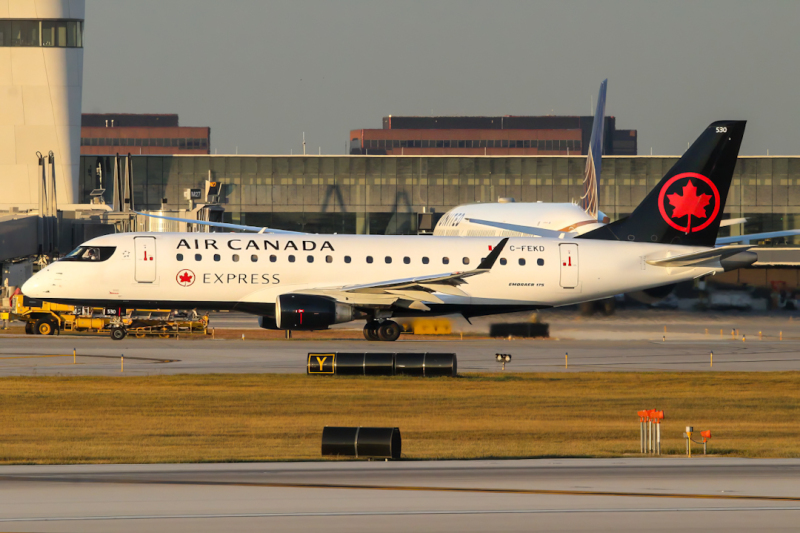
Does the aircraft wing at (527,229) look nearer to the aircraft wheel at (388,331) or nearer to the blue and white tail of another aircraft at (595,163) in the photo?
the blue and white tail of another aircraft at (595,163)

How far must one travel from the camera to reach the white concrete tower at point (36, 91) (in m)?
96.3

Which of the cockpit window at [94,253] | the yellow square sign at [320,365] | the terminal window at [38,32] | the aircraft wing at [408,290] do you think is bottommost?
the yellow square sign at [320,365]

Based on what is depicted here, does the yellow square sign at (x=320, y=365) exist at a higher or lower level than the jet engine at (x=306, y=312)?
lower

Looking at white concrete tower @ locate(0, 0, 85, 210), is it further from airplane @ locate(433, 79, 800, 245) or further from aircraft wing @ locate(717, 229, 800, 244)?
aircraft wing @ locate(717, 229, 800, 244)

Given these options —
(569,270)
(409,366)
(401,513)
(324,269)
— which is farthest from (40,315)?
(401,513)

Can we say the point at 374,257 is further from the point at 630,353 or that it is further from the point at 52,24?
the point at 52,24

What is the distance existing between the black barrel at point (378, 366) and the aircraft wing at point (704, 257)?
1710cm

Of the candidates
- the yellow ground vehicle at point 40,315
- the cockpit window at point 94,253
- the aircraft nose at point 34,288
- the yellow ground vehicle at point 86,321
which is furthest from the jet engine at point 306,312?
the yellow ground vehicle at point 40,315

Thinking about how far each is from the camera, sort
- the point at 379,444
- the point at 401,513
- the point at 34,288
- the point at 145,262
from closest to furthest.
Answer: the point at 401,513
the point at 379,444
the point at 34,288
the point at 145,262

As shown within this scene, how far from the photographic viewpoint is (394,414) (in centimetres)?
2689

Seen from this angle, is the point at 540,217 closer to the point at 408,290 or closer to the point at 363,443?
the point at 408,290

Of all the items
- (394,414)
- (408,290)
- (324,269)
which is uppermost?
A: (324,269)

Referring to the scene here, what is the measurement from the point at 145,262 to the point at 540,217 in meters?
34.4

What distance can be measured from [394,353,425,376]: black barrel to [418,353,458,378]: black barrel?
20 centimetres
